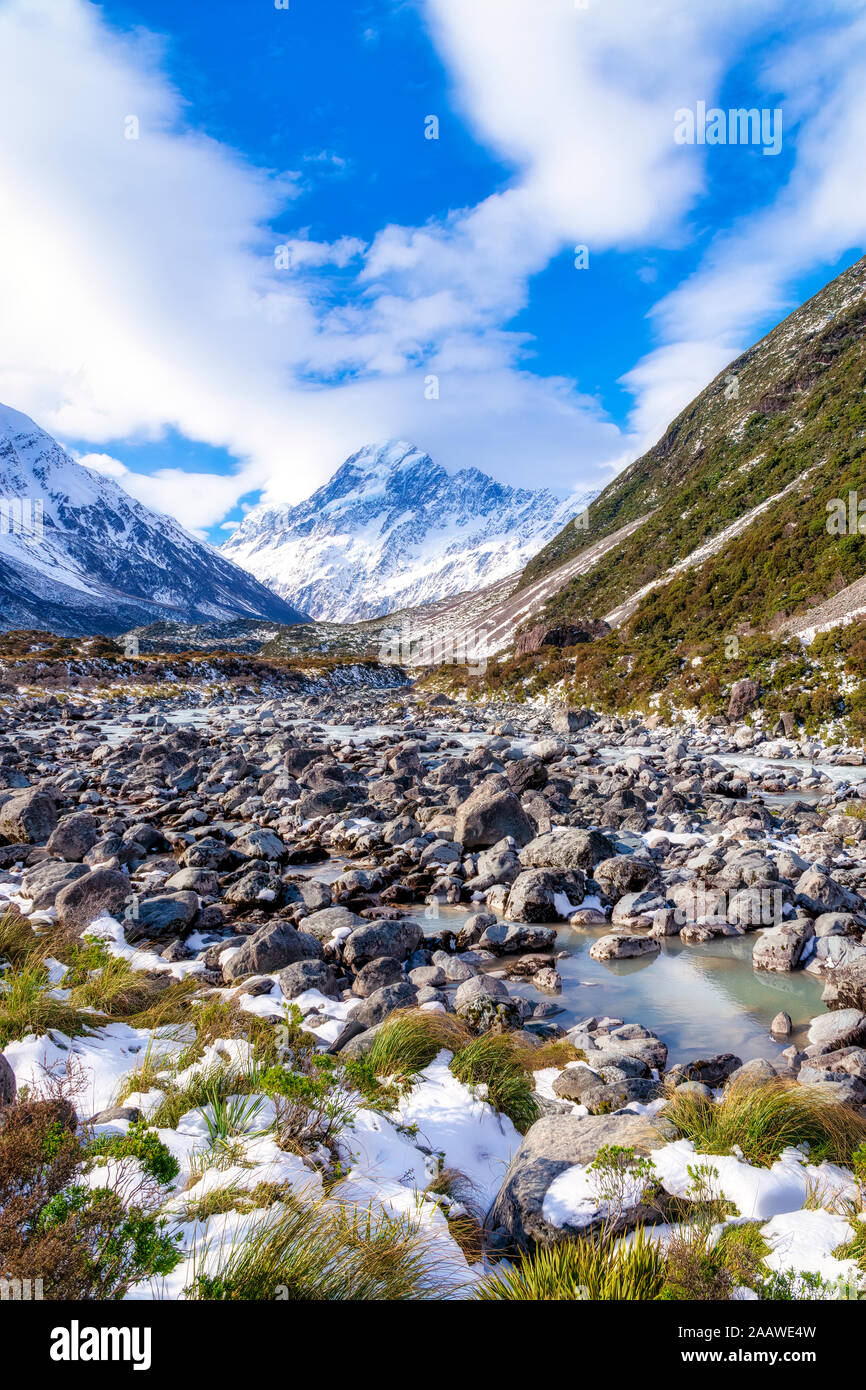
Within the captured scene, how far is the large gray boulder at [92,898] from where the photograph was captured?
32.9 feet

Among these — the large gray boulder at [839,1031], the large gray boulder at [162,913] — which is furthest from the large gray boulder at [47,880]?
the large gray boulder at [839,1031]

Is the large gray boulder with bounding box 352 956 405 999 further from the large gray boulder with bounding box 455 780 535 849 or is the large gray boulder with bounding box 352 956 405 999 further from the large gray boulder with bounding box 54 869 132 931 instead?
the large gray boulder with bounding box 455 780 535 849

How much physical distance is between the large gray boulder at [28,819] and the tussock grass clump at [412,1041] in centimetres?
1215

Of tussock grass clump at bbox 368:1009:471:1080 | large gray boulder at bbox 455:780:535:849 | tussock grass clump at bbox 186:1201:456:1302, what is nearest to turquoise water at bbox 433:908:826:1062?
tussock grass clump at bbox 368:1009:471:1080

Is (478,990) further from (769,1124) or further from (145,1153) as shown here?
(145,1153)

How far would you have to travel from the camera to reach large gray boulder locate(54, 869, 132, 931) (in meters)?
10.0

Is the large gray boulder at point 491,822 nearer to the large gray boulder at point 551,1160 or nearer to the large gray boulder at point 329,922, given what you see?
the large gray boulder at point 329,922

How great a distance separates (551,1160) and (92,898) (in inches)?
342

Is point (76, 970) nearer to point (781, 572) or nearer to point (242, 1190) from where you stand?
point (242, 1190)

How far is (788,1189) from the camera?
427 centimetres

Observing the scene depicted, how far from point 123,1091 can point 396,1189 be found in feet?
7.87
